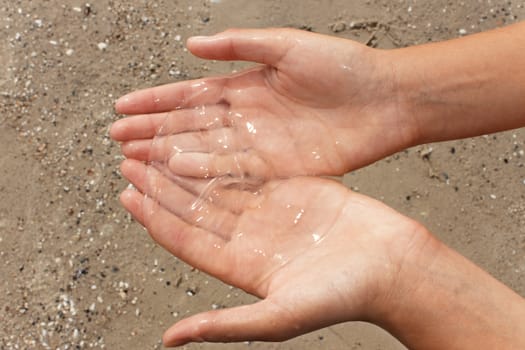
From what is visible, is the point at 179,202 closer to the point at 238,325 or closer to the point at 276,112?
the point at 276,112

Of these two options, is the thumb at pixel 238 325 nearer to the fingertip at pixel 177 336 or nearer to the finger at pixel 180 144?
the fingertip at pixel 177 336

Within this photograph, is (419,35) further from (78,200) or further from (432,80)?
(78,200)

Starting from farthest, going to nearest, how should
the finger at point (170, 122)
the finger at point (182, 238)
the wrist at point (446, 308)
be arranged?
the finger at point (170, 122) < the finger at point (182, 238) < the wrist at point (446, 308)

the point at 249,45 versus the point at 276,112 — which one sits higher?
the point at 249,45

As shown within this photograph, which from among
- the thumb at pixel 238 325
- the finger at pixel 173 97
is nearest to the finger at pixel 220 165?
the finger at pixel 173 97

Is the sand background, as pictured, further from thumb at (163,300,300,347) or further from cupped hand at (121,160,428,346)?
thumb at (163,300,300,347)

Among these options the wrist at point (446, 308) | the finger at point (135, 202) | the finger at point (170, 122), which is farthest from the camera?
the finger at point (170, 122)

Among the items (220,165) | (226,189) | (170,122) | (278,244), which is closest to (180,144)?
(170,122)
